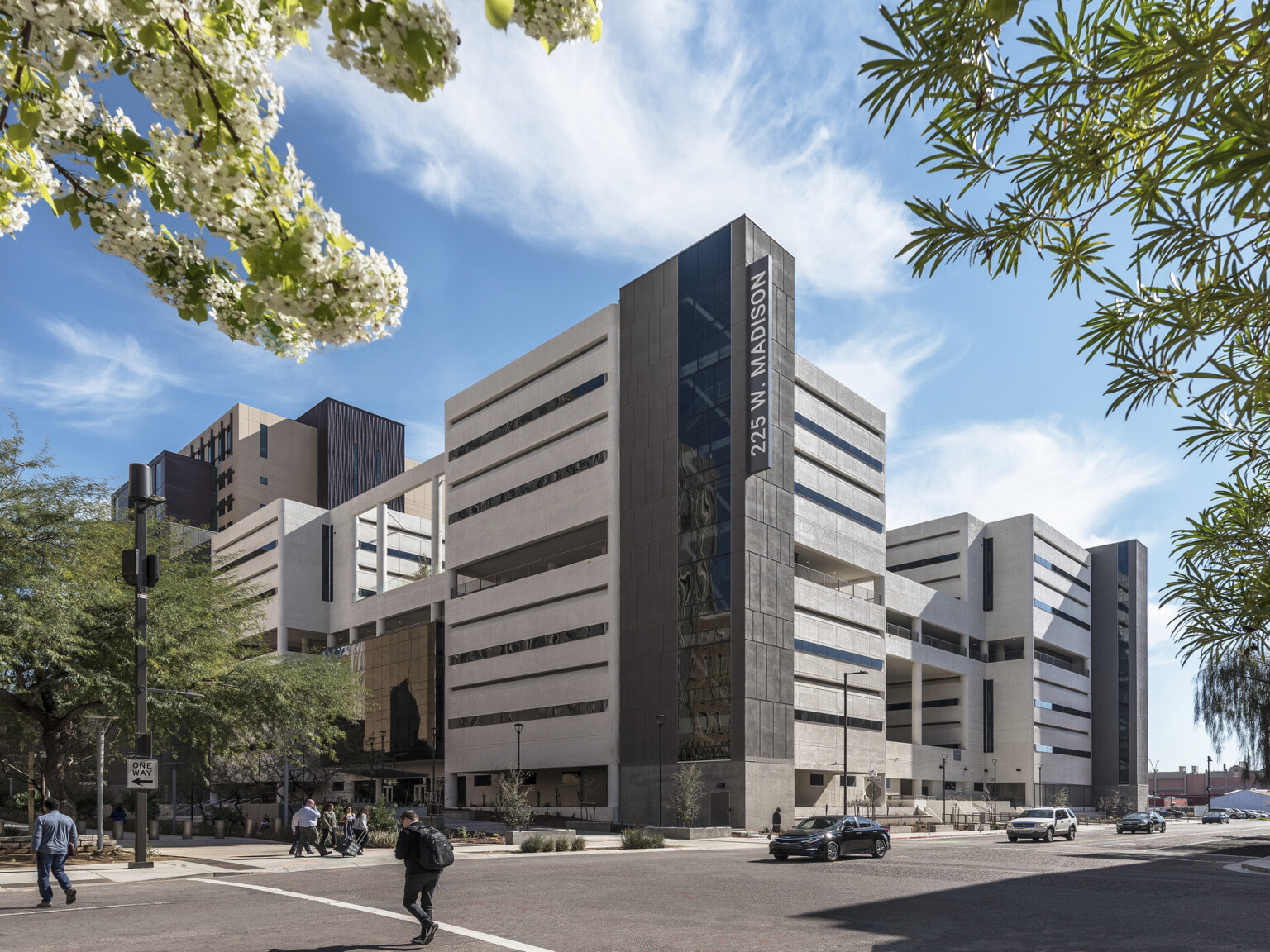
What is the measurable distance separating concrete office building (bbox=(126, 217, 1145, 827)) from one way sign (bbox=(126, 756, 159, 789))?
91.1ft

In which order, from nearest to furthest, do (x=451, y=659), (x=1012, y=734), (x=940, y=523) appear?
(x=451, y=659) < (x=1012, y=734) < (x=940, y=523)

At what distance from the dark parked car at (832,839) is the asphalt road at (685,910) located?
277 centimetres

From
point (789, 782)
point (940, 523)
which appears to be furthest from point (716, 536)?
point (940, 523)

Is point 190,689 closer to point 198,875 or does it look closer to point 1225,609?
point 198,875

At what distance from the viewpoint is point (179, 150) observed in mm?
4496

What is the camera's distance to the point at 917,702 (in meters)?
78.1

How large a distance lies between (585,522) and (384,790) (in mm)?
32056

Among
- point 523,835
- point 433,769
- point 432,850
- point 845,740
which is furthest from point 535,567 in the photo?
point 432,850

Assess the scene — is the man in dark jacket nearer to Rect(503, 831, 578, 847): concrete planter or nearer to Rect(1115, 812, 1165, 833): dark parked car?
Rect(503, 831, 578, 847): concrete planter

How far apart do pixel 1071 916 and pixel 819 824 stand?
1592cm

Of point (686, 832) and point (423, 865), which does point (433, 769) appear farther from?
point (423, 865)

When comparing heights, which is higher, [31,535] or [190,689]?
[31,535]

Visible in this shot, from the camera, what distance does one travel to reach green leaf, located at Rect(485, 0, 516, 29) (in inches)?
120

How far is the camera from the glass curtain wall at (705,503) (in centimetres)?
5638
